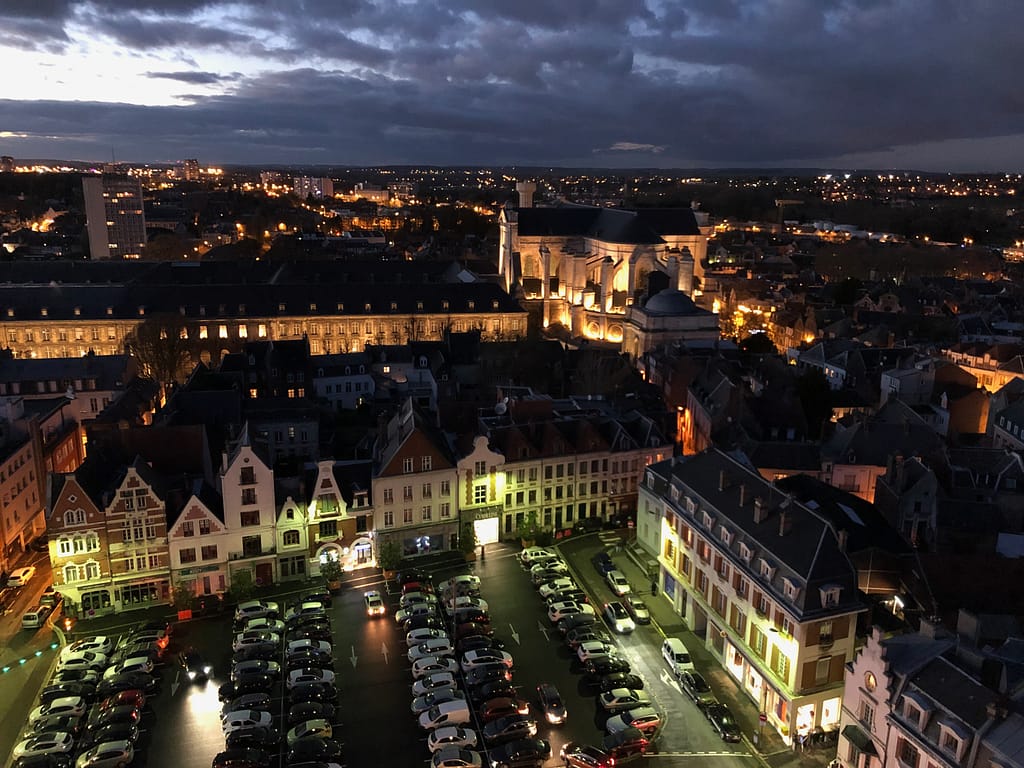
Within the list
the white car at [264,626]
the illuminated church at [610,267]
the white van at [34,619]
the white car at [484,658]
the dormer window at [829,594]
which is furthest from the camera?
the illuminated church at [610,267]

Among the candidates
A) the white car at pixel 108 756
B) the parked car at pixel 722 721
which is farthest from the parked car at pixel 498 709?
the white car at pixel 108 756

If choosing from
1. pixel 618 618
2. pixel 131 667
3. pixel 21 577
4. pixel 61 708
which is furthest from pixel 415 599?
pixel 21 577

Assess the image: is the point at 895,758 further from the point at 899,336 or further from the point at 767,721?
the point at 899,336

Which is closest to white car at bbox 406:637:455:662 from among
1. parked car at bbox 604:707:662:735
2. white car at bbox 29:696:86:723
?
parked car at bbox 604:707:662:735

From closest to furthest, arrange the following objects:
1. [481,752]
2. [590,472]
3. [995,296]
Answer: [481,752] → [590,472] → [995,296]

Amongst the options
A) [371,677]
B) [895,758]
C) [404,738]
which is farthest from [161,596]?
[895,758]

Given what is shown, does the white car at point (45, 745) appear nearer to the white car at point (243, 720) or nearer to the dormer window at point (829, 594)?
the white car at point (243, 720)
